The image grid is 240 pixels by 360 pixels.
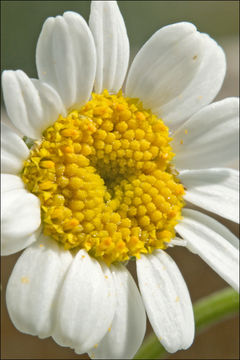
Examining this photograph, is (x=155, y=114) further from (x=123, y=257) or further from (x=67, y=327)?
(x=67, y=327)

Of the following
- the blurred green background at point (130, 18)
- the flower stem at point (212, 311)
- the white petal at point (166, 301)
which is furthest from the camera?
the blurred green background at point (130, 18)

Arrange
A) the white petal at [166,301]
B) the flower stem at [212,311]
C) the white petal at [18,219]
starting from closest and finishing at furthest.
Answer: the white petal at [18,219], the white petal at [166,301], the flower stem at [212,311]

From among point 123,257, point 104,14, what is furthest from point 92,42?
point 123,257

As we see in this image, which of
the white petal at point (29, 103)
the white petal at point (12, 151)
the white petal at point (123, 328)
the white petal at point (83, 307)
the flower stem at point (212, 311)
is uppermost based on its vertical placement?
the white petal at point (29, 103)

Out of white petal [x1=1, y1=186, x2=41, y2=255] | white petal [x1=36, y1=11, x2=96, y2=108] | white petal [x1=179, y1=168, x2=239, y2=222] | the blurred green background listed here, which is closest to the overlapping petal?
white petal [x1=1, y1=186, x2=41, y2=255]

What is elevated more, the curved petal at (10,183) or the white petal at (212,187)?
the curved petal at (10,183)

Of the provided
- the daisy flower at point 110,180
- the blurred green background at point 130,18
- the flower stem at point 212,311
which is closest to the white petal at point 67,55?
the daisy flower at point 110,180

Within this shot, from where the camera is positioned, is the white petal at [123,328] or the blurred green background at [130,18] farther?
the blurred green background at [130,18]

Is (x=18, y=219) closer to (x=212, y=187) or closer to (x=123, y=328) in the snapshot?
(x=123, y=328)

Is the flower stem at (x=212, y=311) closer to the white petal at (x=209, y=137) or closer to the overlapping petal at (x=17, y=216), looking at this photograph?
the white petal at (x=209, y=137)
